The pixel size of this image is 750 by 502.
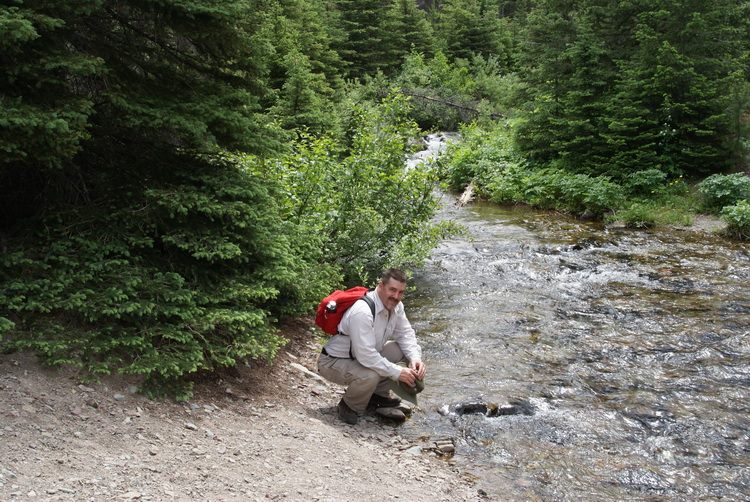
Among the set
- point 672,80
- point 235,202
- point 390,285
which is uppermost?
point 672,80

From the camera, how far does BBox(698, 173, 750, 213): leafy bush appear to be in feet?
50.5

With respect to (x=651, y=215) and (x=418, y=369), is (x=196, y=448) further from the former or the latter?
(x=651, y=215)

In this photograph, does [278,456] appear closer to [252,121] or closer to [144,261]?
[144,261]

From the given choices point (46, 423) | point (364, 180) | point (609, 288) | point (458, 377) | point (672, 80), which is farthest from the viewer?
point (672, 80)

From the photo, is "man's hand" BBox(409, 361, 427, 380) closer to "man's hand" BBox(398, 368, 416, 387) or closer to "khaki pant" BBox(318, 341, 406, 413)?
"man's hand" BBox(398, 368, 416, 387)

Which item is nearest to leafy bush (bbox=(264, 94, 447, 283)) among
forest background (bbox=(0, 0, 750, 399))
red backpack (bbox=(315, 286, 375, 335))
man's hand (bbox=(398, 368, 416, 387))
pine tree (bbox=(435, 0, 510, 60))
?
forest background (bbox=(0, 0, 750, 399))

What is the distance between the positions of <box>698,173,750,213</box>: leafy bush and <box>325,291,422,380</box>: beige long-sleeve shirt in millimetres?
12756

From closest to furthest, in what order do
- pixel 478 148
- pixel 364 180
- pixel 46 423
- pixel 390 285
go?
pixel 46 423, pixel 390 285, pixel 364 180, pixel 478 148

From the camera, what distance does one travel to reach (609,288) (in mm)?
11070

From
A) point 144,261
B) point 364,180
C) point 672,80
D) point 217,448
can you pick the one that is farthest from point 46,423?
point 672,80

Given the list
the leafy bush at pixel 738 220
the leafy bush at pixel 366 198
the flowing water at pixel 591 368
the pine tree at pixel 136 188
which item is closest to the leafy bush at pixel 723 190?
the leafy bush at pixel 738 220

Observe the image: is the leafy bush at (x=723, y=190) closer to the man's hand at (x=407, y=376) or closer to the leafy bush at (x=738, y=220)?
the leafy bush at (x=738, y=220)

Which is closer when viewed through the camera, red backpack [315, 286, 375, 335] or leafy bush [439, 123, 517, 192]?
red backpack [315, 286, 375, 335]

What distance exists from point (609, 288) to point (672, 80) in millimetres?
9764
